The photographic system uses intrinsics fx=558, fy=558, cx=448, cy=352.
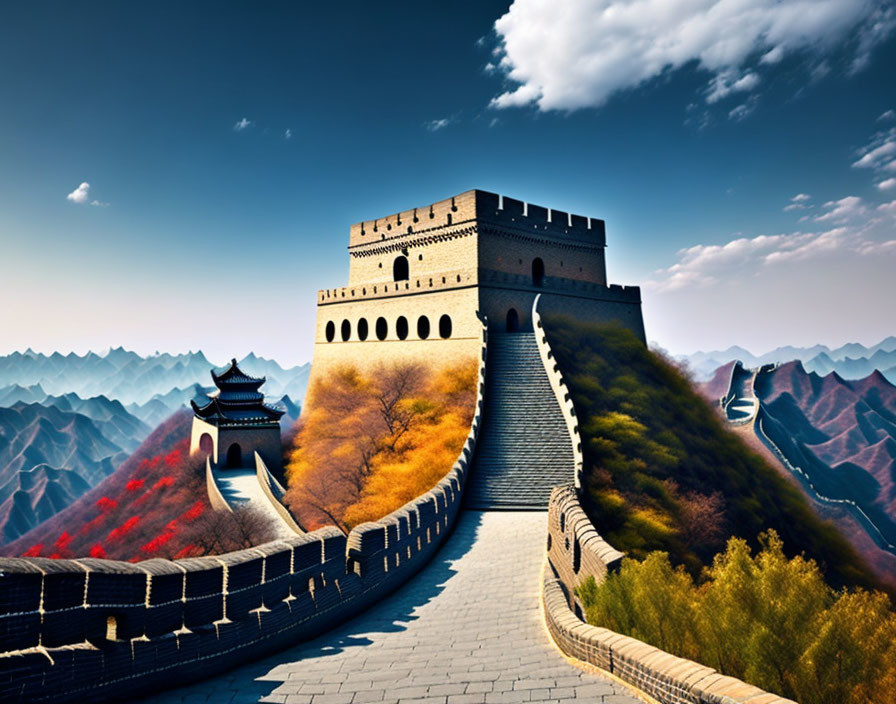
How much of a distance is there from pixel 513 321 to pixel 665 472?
10.7 meters

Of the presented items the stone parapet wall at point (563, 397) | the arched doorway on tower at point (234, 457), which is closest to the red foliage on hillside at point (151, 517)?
the arched doorway on tower at point (234, 457)

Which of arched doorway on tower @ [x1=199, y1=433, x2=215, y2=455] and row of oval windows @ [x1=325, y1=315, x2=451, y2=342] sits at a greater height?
row of oval windows @ [x1=325, y1=315, x2=451, y2=342]

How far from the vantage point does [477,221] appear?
2653cm

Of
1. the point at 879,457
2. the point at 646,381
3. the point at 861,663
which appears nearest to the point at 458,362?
the point at 646,381

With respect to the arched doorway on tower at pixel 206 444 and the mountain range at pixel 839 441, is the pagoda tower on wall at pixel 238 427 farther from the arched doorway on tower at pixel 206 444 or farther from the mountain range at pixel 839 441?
the mountain range at pixel 839 441

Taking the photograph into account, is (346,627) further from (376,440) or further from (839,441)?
(839,441)

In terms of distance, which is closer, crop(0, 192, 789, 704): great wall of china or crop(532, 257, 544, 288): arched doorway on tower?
crop(0, 192, 789, 704): great wall of china

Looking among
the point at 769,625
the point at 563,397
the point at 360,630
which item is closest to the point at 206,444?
the point at 563,397

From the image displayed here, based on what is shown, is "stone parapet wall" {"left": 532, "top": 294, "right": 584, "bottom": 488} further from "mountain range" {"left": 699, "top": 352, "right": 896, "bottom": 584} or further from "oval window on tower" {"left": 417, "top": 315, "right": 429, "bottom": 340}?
"mountain range" {"left": 699, "top": 352, "right": 896, "bottom": 584}

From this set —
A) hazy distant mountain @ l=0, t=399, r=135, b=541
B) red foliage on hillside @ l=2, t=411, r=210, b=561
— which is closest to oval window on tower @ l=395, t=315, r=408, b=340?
red foliage on hillside @ l=2, t=411, r=210, b=561

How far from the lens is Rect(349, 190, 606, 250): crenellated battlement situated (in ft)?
88.6

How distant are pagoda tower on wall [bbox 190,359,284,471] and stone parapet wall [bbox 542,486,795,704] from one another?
20.6 metres

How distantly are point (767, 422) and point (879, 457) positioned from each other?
2456 cm

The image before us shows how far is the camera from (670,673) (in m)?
4.17
